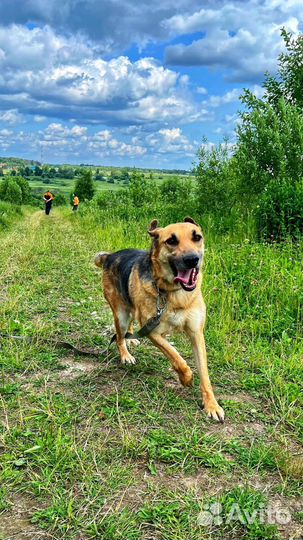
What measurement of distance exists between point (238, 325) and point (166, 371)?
4.18 ft

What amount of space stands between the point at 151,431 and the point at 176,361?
70 cm

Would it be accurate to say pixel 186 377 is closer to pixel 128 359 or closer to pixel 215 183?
pixel 128 359

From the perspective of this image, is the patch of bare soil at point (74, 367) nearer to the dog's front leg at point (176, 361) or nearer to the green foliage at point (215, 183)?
the dog's front leg at point (176, 361)

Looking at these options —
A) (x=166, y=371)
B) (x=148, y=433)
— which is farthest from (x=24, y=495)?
(x=166, y=371)

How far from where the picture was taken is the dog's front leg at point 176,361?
386cm

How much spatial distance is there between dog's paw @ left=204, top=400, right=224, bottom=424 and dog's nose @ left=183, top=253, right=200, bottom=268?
116cm

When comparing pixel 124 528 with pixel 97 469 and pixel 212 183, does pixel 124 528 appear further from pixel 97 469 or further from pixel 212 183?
pixel 212 183

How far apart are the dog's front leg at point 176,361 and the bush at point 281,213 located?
594cm

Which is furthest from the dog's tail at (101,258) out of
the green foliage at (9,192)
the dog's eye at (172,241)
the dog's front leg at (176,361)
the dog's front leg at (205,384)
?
the green foliage at (9,192)

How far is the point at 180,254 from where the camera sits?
3.84 m

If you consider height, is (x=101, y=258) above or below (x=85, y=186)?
above

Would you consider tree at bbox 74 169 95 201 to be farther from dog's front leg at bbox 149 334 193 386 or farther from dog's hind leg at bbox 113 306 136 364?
dog's front leg at bbox 149 334 193 386

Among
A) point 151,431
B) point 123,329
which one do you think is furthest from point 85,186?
point 151,431

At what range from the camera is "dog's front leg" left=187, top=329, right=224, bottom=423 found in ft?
11.9
